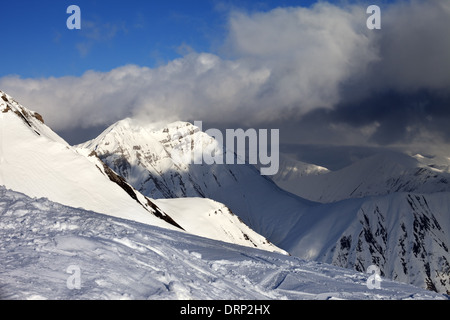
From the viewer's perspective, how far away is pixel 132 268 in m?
14.3

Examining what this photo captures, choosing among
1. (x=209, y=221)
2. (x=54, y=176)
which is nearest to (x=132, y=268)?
(x=54, y=176)

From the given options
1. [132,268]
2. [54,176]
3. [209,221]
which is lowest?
[209,221]

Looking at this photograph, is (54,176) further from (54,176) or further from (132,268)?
(132,268)

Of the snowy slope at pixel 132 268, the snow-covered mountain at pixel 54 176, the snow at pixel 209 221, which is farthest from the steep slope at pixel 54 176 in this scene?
Result: the snow at pixel 209 221

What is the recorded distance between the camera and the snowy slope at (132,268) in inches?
489

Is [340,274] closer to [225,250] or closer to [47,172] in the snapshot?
[225,250]

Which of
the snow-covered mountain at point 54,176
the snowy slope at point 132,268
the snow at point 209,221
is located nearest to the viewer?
the snowy slope at point 132,268

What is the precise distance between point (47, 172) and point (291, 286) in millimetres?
52896

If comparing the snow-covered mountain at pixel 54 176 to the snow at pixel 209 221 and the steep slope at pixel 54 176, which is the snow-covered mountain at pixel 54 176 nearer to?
the steep slope at pixel 54 176

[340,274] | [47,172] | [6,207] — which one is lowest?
[340,274]

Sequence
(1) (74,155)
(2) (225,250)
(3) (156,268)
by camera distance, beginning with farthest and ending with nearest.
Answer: (1) (74,155) → (2) (225,250) → (3) (156,268)

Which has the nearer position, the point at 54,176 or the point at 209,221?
the point at 54,176

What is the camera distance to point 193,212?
452ft
